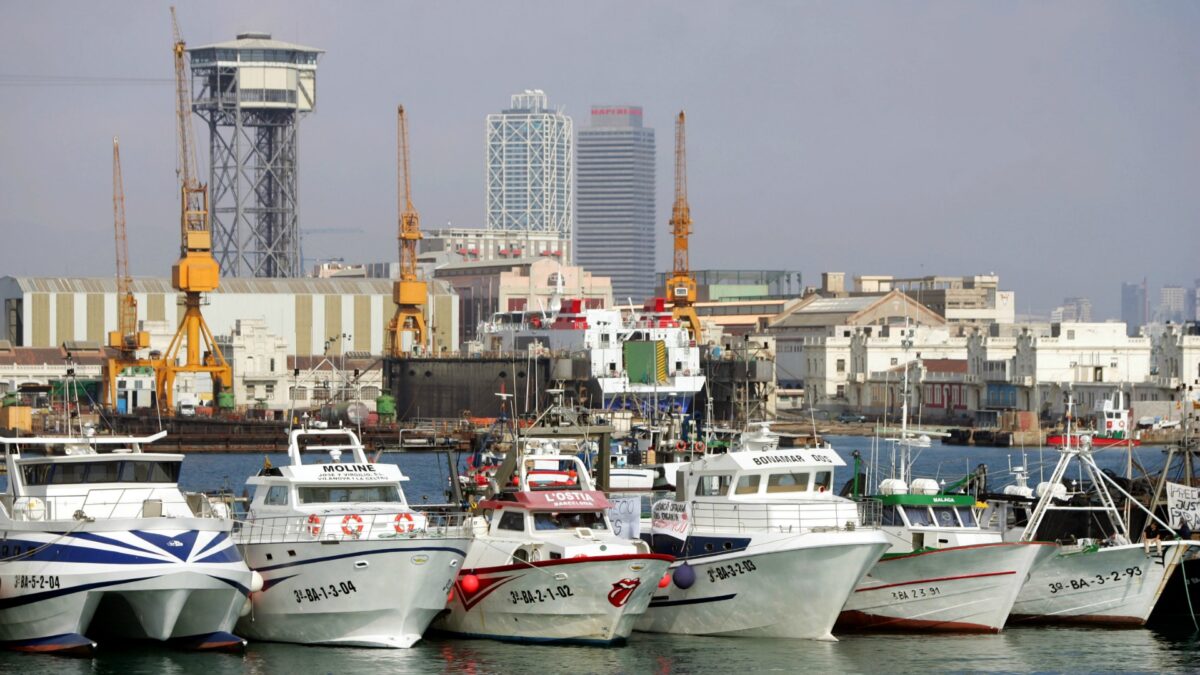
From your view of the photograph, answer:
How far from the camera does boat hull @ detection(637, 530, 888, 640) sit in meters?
36.1

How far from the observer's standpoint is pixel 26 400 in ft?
443

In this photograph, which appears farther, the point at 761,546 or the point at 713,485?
the point at 713,485

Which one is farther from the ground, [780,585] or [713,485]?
→ [713,485]

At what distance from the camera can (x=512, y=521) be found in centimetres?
3653

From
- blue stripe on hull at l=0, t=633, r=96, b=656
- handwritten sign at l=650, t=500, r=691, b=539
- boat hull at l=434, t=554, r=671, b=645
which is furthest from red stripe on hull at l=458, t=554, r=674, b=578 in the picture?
blue stripe on hull at l=0, t=633, r=96, b=656

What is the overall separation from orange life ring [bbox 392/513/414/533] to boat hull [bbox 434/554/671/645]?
1476mm

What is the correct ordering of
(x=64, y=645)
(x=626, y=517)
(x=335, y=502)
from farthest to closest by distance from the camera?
(x=626, y=517), (x=335, y=502), (x=64, y=645)

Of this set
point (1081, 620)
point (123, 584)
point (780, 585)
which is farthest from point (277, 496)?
point (1081, 620)

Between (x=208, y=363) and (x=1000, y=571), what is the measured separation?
10612 centimetres

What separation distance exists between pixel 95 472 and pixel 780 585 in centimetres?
1245

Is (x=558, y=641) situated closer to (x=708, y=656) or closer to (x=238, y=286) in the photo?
(x=708, y=656)

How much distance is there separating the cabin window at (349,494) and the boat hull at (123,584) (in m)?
2.04

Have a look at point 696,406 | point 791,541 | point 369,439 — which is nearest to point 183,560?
point 791,541

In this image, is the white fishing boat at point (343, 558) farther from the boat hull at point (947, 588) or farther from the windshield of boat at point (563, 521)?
the boat hull at point (947, 588)
